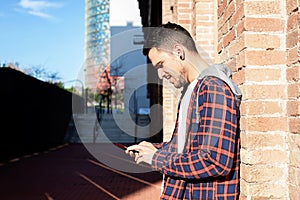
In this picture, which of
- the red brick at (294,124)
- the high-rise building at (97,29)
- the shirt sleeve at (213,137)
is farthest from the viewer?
the high-rise building at (97,29)

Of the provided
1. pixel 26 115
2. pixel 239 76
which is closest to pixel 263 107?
pixel 239 76

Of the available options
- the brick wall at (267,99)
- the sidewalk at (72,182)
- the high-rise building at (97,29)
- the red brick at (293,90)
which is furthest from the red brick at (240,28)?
the high-rise building at (97,29)

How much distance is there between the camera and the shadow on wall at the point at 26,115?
9828 mm

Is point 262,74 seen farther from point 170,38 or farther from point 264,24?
point 170,38

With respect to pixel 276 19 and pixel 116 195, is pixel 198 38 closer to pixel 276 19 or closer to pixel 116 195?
pixel 276 19

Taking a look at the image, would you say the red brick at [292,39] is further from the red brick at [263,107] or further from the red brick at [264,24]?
the red brick at [263,107]

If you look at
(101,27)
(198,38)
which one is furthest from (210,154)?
(101,27)

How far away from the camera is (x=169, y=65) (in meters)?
1.33

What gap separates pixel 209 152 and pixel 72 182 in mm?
6035

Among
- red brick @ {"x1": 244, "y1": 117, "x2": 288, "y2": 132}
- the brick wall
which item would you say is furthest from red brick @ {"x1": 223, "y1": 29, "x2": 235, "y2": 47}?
red brick @ {"x1": 244, "y1": 117, "x2": 288, "y2": 132}

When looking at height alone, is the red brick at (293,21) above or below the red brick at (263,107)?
above

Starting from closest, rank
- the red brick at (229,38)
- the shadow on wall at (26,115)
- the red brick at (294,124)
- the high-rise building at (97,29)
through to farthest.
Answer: the red brick at (294,124), the red brick at (229,38), the shadow on wall at (26,115), the high-rise building at (97,29)

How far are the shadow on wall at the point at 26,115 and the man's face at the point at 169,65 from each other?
897cm

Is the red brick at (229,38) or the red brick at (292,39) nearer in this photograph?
the red brick at (292,39)
